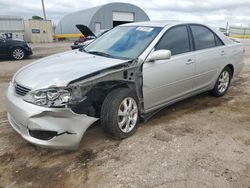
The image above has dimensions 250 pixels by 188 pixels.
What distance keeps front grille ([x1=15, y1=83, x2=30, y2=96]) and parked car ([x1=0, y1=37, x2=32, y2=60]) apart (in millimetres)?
10214

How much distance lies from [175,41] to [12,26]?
26479 millimetres

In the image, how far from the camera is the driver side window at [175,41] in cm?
398

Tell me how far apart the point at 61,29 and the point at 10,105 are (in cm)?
3941

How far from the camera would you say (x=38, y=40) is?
2950cm

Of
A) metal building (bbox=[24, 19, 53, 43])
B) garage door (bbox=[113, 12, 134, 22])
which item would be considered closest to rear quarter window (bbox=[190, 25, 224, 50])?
metal building (bbox=[24, 19, 53, 43])

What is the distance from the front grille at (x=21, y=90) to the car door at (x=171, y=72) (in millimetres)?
1554

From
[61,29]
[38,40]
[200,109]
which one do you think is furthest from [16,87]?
[61,29]

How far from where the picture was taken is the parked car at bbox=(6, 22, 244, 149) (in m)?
2.87

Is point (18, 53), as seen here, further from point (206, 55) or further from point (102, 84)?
point (102, 84)

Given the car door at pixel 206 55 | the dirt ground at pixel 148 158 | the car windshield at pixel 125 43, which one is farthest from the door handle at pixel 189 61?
the dirt ground at pixel 148 158

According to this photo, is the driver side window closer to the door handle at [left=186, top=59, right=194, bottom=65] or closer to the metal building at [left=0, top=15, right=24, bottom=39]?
the door handle at [left=186, top=59, right=194, bottom=65]

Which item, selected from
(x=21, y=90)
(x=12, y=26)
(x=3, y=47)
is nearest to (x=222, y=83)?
(x=21, y=90)

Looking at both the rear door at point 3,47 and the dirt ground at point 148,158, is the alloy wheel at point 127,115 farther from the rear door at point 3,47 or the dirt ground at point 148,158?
the rear door at point 3,47

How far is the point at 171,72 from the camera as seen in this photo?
3.99 metres
